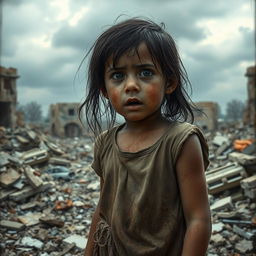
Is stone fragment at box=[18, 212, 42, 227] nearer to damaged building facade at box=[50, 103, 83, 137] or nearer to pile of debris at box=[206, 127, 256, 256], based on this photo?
pile of debris at box=[206, 127, 256, 256]

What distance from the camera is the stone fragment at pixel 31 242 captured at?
4.40m

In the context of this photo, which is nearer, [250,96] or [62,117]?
[250,96]

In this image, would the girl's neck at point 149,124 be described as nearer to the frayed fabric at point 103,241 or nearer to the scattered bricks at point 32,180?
the frayed fabric at point 103,241

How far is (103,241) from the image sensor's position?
1.58 meters

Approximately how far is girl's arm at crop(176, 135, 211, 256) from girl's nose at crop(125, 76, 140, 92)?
0.30 metres

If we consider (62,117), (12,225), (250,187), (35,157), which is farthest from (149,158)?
(62,117)

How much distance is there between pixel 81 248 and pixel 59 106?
25.8 meters

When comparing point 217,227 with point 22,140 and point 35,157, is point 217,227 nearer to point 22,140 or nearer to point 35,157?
point 35,157

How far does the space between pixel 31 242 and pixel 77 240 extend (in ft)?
2.08

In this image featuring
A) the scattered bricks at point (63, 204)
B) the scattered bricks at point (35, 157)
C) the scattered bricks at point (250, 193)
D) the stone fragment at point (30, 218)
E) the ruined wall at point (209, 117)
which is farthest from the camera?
the ruined wall at point (209, 117)

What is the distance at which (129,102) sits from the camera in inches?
55.1

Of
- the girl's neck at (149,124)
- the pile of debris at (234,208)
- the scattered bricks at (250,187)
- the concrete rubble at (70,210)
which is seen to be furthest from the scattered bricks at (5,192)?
the girl's neck at (149,124)

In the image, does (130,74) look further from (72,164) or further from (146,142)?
(72,164)

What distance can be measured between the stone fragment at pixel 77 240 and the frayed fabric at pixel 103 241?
2.83 meters
